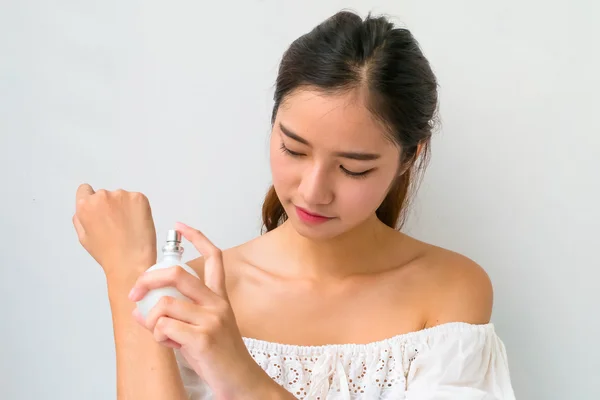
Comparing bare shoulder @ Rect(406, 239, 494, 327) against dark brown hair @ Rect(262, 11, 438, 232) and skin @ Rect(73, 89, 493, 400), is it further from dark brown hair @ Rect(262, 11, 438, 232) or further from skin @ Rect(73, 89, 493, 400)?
dark brown hair @ Rect(262, 11, 438, 232)

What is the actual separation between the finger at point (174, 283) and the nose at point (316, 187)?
0.89 feet

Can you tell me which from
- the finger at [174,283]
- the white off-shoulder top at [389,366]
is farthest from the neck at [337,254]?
the finger at [174,283]

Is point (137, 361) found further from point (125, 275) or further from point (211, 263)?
point (211, 263)

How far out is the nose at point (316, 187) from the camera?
3.25ft

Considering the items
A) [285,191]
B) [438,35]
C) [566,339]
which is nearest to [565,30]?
[438,35]

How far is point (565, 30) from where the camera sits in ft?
4.59

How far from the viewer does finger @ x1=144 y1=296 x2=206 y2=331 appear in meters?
0.76

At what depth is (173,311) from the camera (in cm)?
76

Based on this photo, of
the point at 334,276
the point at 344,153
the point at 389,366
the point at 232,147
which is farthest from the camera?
the point at 232,147

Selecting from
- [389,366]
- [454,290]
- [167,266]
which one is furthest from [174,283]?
[454,290]

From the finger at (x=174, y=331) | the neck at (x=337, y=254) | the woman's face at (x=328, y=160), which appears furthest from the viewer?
the neck at (x=337, y=254)

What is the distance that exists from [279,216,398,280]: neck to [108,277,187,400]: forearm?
34 centimetres

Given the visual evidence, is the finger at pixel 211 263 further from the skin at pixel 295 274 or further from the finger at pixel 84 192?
the finger at pixel 84 192

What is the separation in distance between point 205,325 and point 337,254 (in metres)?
0.52
